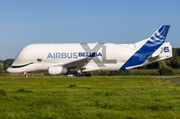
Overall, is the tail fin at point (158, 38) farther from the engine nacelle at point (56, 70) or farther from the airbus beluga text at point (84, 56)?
the engine nacelle at point (56, 70)

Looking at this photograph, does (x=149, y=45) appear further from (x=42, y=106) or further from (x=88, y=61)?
(x=42, y=106)

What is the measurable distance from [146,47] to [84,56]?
10249 millimetres

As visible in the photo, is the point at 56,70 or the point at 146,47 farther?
the point at 146,47

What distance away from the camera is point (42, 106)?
10242 mm

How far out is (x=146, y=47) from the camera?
3884 cm

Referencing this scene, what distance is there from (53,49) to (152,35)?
16254 mm

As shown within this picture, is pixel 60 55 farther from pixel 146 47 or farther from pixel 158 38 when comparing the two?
pixel 158 38

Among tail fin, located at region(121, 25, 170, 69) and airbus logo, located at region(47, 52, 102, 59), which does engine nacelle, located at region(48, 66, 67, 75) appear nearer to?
airbus logo, located at region(47, 52, 102, 59)

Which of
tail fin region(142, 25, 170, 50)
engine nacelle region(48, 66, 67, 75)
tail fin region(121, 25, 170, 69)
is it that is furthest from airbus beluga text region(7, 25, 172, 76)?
engine nacelle region(48, 66, 67, 75)

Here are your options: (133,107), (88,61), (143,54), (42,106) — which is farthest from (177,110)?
(143,54)

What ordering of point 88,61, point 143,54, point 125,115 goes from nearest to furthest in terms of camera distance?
point 125,115, point 88,61, point 143,54

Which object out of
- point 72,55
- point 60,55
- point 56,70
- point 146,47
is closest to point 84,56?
point 72,55

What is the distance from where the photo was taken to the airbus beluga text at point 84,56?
36719 millimetres

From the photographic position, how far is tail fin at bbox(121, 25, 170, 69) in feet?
122
